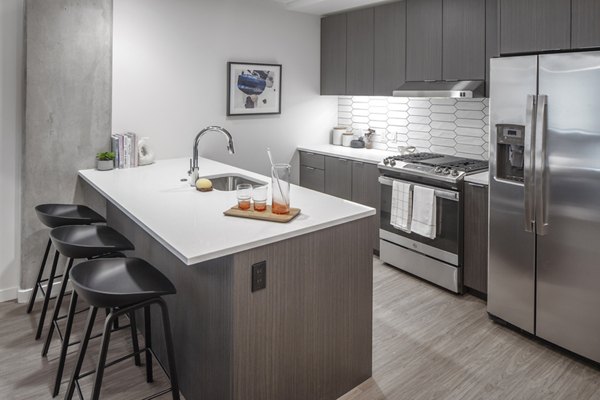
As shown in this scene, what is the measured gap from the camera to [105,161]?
333cm

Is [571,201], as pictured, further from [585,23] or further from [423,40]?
[423,40]

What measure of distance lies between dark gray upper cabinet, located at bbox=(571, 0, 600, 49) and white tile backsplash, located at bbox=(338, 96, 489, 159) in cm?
139

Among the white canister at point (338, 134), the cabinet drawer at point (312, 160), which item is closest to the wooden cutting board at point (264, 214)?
the cabinet drawer at point (312, 160)

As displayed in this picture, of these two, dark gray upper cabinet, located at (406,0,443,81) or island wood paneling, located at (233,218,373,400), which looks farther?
dark gray upper cabinet, located at (406,0,443,81)

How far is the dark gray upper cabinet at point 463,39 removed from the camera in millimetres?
3330

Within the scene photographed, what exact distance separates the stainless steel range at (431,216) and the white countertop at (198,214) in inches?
47.6

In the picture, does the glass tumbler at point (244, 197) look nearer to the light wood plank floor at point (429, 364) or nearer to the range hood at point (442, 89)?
the light wood plank floor at point (429, 364)

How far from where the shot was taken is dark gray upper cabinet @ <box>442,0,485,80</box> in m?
3.33

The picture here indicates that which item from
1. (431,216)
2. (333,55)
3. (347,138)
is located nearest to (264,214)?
(431,216)

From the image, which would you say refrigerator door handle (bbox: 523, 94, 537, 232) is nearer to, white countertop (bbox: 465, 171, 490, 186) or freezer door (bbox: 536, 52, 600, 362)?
freezer door (bbox: 536, 52, 600, 362)

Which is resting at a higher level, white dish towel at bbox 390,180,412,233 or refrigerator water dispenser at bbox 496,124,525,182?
refrigerator water dispenser at bbox 496,124,525,182

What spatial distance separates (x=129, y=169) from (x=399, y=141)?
8.60 feet

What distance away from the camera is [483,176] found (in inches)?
126

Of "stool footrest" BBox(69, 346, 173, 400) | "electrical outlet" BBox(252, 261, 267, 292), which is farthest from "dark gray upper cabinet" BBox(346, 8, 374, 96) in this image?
"stool footrest" BBox(69, 346, 173, 400)
